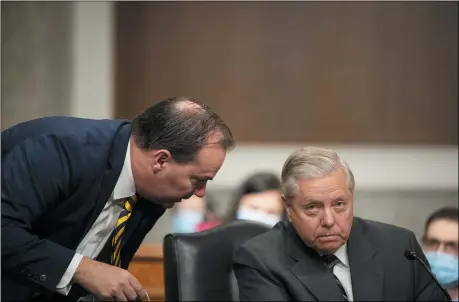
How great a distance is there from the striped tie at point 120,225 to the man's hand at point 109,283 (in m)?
0.20

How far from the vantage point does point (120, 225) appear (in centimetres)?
224

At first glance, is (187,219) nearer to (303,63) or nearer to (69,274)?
(303,63)

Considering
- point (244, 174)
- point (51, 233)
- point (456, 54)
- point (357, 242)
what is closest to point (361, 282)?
point (357, 242)

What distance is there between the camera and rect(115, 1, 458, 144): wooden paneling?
5.32 meters

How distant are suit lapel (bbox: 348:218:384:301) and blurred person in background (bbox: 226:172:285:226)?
159 cm

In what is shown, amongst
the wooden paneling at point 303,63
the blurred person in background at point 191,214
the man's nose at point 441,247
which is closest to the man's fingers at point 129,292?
the man's nose at point 441,247

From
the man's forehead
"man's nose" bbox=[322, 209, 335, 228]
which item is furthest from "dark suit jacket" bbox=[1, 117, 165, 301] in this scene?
the man's forehead

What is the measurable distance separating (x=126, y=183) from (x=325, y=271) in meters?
0.56

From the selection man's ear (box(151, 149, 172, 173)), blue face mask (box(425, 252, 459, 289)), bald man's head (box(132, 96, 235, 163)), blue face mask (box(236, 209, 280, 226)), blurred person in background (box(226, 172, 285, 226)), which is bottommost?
blue face mask (box(236, 209, 280, 226))

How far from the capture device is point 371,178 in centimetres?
527

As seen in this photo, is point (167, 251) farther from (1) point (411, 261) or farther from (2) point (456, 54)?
(2) point (456, 54)

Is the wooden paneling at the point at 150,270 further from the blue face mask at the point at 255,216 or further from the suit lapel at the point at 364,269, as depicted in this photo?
the suit lapel at the point at 364,269

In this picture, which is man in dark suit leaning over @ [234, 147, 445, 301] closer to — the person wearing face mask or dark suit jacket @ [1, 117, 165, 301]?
dark suit jacket @ [1, 117, 165, 301]

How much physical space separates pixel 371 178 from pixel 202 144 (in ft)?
10.8
